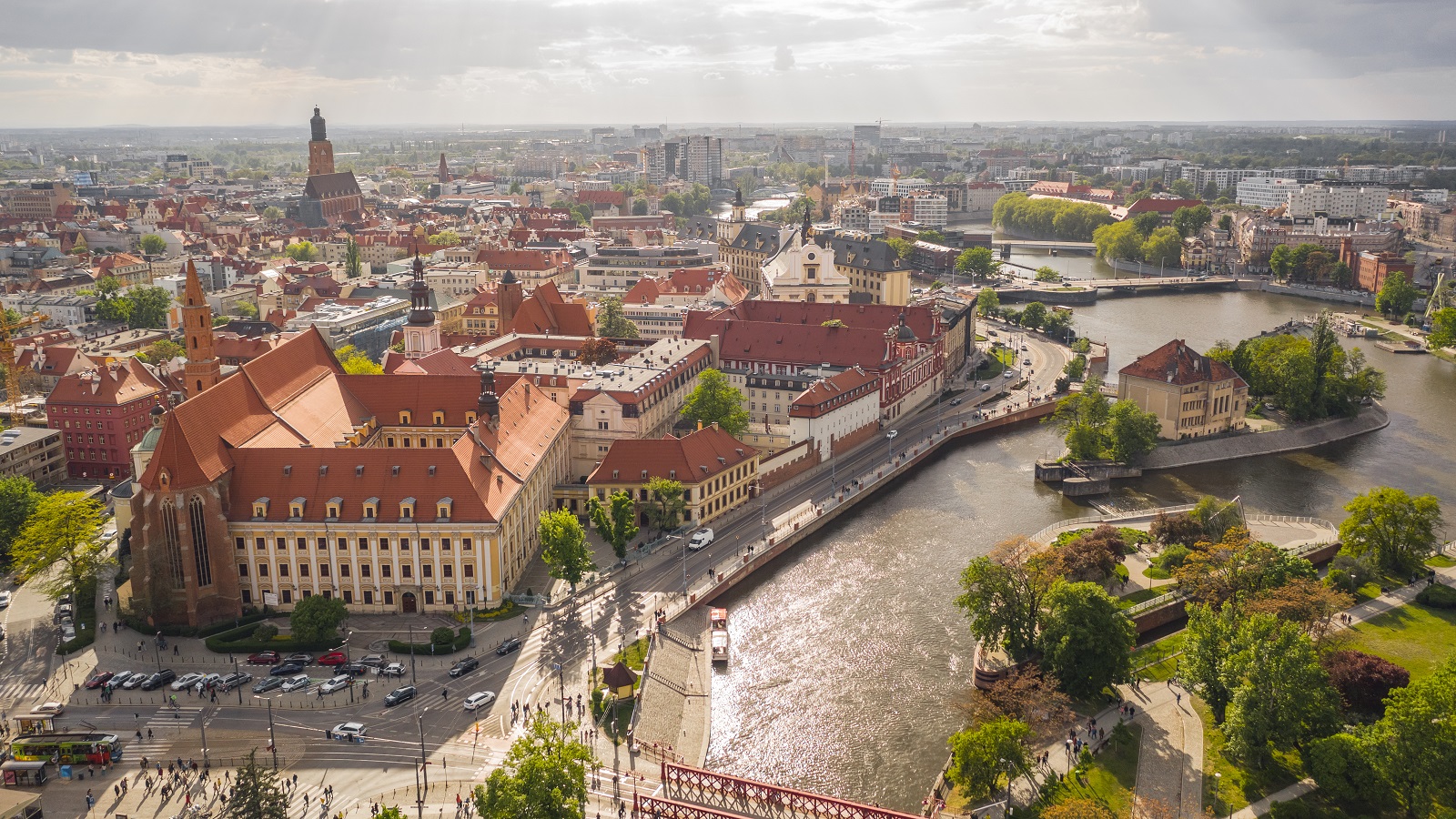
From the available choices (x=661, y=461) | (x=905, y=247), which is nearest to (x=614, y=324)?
(x=661, y=461)

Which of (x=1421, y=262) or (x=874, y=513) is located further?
(x=1421, y=262)

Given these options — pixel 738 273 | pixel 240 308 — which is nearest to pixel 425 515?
pixel 240 308

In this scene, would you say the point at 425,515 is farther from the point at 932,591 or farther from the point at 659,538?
the point at 932,591

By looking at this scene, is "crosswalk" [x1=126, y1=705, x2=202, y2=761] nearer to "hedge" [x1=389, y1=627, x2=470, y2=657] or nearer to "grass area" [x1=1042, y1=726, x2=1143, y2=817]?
"hedge" [x1=389, y1=627, x2=470, y2=657]

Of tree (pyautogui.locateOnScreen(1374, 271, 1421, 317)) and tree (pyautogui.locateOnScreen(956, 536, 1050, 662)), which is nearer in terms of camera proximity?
tree (pyautogui.locateOnScreen(956, 536, 1050, 662))

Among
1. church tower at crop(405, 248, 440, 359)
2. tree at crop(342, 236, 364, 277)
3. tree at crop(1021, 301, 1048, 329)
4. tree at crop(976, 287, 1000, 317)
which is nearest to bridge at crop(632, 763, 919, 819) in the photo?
church tower at crop(405, 248, 440, 359)

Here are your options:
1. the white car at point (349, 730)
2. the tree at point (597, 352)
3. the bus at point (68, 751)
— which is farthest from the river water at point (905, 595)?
the tree at point (597, 352)
